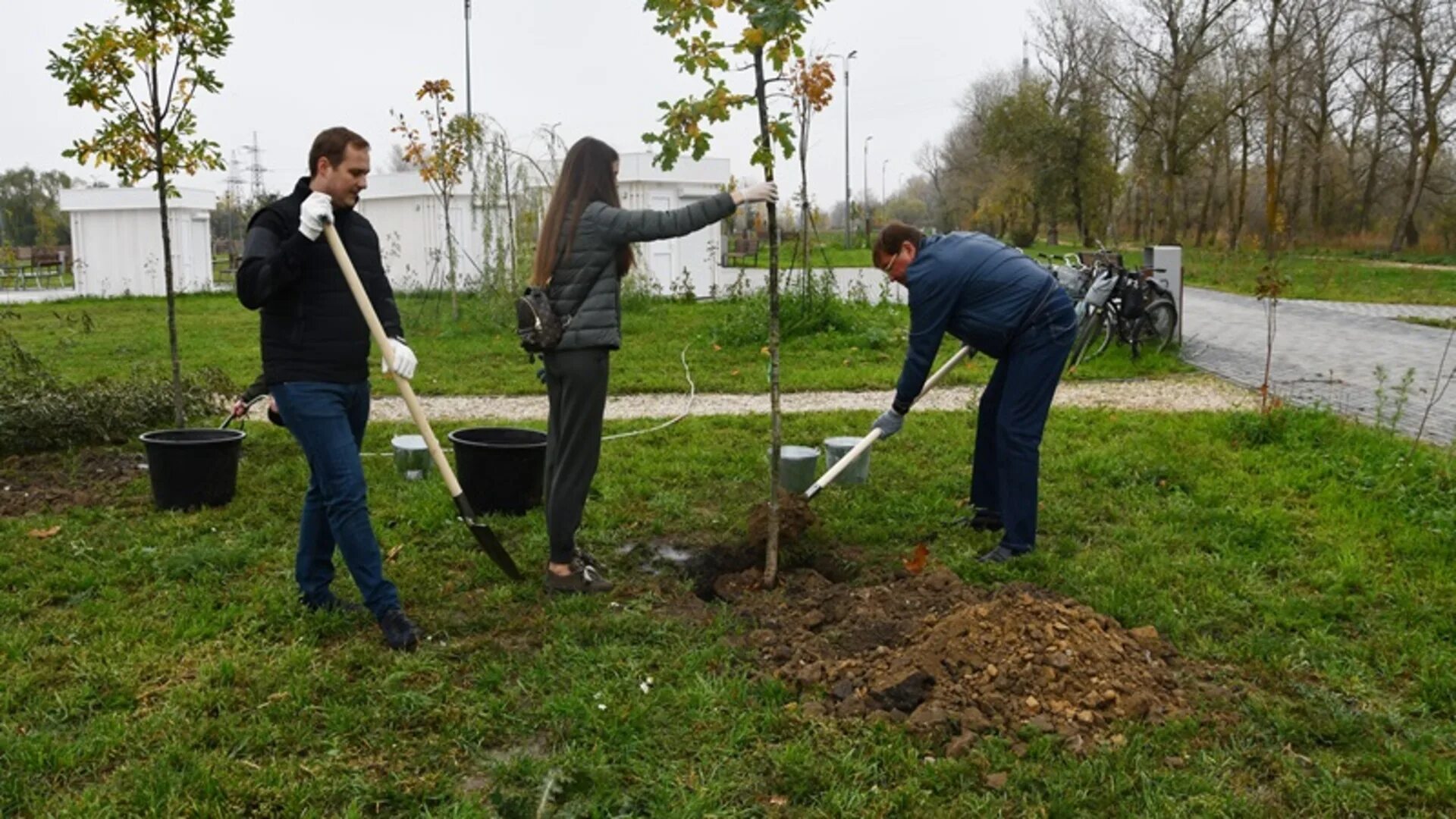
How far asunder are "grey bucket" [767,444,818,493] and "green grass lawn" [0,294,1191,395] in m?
3.65

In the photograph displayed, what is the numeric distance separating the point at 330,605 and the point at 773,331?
2.16 meters

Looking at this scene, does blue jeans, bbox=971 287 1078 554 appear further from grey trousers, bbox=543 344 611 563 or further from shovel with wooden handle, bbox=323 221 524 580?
shovel with wooden handle, bbox=323 221 524 580

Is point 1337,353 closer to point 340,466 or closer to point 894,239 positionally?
point 894,239

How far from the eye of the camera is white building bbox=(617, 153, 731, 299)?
65.0 feet

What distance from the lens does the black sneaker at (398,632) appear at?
405 cm

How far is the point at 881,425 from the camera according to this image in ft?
16.5

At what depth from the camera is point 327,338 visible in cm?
399

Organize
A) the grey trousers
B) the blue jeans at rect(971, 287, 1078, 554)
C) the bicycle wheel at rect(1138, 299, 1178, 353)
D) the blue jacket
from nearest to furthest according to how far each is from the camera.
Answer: the grey trousers, the blue jacket, the blue jeans at rect(971, 287, 1078, 554), the bicycle wheel at rect(1138, 299, 1178, 353)

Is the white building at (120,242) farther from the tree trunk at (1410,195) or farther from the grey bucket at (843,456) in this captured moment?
the tree trunk at (1410,195)

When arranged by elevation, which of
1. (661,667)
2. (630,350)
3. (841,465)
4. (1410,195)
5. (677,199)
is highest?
(1410,195)

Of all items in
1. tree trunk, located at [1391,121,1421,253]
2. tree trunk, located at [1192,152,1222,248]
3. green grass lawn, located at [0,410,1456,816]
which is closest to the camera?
green grass lawn, located at [0,410,1456,816]

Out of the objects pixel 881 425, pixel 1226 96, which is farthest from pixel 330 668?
pixel 1226 96

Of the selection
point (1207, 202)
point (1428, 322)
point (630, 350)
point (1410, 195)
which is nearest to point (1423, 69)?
point (1410, 195)

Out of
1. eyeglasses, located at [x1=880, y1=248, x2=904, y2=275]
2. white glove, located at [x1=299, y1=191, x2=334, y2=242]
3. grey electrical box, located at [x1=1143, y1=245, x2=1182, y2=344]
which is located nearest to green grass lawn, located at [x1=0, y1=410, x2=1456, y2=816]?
eyeglasses, located at [x1=880, y1=248, x2=904, y2=275]
